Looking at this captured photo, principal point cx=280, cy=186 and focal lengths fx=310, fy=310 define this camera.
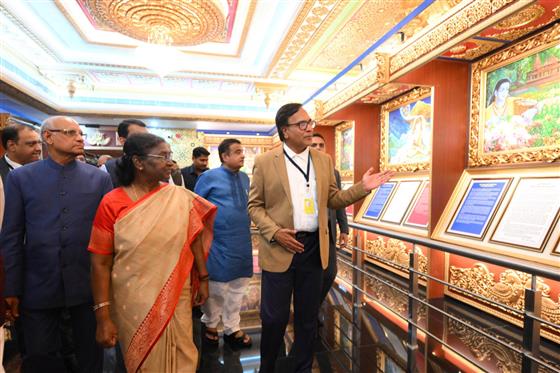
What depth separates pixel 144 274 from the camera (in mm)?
1337

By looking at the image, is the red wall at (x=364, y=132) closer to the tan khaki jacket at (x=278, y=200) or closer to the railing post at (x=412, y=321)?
the railing post at (x=412, y=321)

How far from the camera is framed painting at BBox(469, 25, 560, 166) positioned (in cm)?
256

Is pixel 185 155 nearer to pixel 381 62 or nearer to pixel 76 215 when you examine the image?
pixel 381 62

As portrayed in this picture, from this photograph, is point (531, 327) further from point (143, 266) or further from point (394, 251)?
point (394, 251)

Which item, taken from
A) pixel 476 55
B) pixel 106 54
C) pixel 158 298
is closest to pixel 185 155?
pixel 106 54

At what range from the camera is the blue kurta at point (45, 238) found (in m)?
1.43

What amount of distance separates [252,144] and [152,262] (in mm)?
9749

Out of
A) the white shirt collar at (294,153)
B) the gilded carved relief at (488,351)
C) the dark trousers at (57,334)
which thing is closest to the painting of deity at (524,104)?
the gilded carved relief at (488,351)

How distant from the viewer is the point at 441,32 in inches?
104

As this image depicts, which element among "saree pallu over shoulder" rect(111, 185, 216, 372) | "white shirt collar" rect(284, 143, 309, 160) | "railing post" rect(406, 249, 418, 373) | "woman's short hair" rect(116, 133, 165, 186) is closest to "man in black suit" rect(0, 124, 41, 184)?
"woman's short hair" rect(116, 133, 165, 186)

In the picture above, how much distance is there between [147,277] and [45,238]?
22.1 inches

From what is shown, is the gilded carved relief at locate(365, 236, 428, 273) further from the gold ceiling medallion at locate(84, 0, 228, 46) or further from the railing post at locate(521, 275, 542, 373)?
the gold ceiling medallion at locate(84, 0, 228, 46)

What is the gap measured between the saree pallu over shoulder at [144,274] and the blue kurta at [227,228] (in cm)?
100

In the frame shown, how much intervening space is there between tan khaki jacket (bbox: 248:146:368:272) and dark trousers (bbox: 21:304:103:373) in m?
0.94
